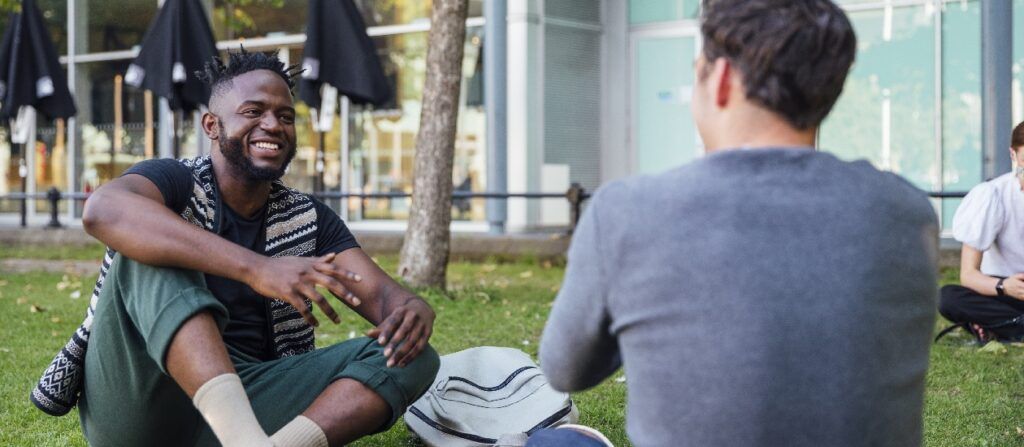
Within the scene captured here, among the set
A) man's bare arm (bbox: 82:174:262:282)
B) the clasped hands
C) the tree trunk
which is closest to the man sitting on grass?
the clasped hands

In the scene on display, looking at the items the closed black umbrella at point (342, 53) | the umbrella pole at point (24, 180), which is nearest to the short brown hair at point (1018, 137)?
the closed black umbrella at point (342, 53)

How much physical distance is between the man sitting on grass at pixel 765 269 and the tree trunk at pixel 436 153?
21.6 ft

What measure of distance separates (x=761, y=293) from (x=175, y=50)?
10877mm

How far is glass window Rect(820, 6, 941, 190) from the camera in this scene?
12617mm

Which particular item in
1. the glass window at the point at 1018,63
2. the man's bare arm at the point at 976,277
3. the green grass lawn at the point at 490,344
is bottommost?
the green grass lawn at the point at 490,344

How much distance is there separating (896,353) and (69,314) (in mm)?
7033

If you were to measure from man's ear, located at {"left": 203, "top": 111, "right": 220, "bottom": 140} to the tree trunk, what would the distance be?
479 centimetres

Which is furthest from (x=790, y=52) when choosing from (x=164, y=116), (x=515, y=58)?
(x=164, y=116)

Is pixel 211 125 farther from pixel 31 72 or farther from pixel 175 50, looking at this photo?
pixel 31 72

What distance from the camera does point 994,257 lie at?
20.1 feet

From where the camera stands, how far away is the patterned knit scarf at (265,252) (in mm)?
3186

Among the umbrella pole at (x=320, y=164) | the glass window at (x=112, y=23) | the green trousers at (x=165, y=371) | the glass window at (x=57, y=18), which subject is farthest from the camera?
the glass window at (x=57, y=18)

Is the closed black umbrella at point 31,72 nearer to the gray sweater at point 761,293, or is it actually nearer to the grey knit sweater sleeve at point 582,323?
the grey knit sweater sleeve at point 582,323

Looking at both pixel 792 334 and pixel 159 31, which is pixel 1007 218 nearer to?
pixel 792 334
